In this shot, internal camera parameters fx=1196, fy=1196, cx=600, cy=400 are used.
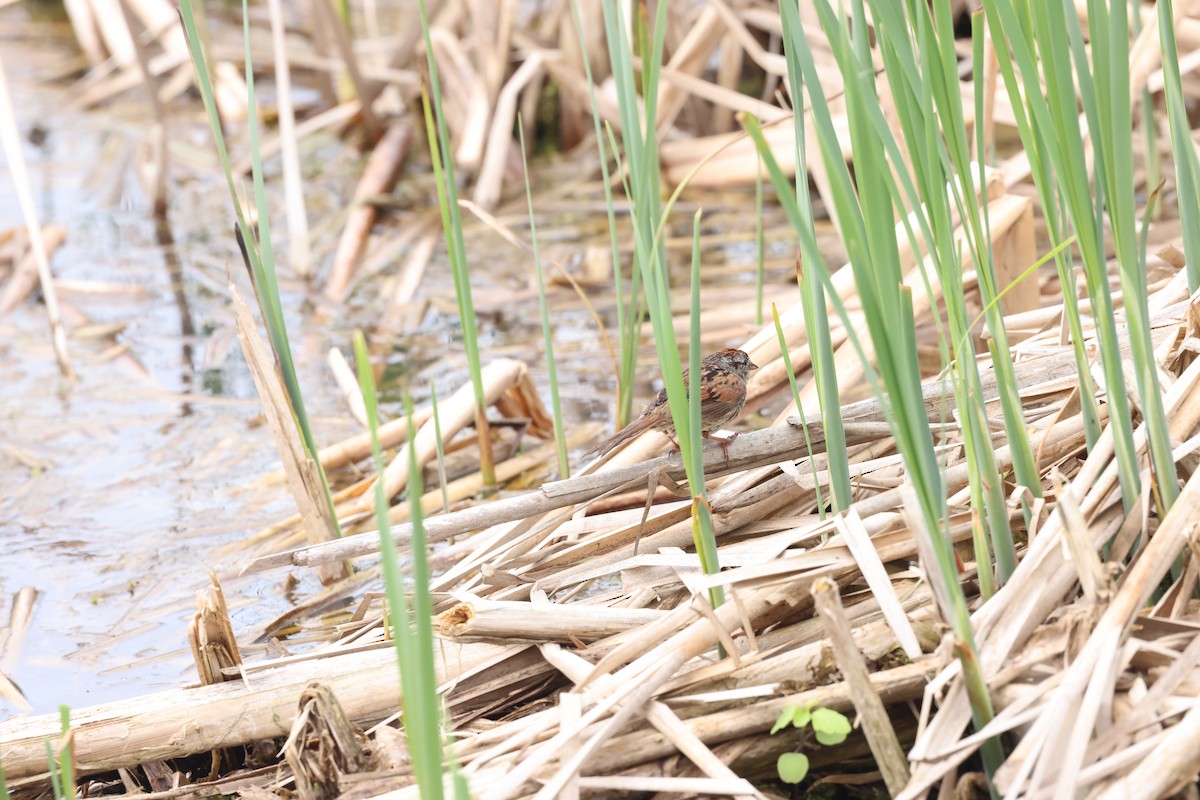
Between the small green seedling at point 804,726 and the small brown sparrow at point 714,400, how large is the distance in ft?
4.21

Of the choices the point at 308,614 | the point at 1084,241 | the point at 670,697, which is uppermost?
the point at 1084,241

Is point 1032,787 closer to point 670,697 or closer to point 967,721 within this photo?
point 967,721

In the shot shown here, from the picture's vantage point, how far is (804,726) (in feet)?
7.27

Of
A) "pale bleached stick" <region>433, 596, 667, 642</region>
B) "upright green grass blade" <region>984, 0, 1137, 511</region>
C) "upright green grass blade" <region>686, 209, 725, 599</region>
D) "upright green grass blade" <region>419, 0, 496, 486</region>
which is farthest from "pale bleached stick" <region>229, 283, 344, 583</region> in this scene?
"upright green grass blade" <region>984, 0, 1137, 511</region>

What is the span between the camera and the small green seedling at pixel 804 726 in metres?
2.12

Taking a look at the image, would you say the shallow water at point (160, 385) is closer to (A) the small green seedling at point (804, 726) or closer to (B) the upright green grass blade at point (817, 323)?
(B) the upright green grass blade at point (817, 323)

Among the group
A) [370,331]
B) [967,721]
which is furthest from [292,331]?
[967,721]

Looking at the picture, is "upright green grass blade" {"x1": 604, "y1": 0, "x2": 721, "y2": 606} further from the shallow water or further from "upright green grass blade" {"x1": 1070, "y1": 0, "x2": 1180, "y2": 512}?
the shallow water

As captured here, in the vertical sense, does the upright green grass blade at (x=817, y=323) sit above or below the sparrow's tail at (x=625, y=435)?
above

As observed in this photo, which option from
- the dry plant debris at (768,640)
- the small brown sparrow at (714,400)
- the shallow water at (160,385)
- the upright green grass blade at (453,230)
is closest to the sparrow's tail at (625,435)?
the small brown sparrow at (714,400)

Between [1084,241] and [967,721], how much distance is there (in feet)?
2.68

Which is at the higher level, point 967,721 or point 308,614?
point 967,721

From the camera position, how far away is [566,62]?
7160mm

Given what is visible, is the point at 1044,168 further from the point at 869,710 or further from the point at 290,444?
the point at 290,444
